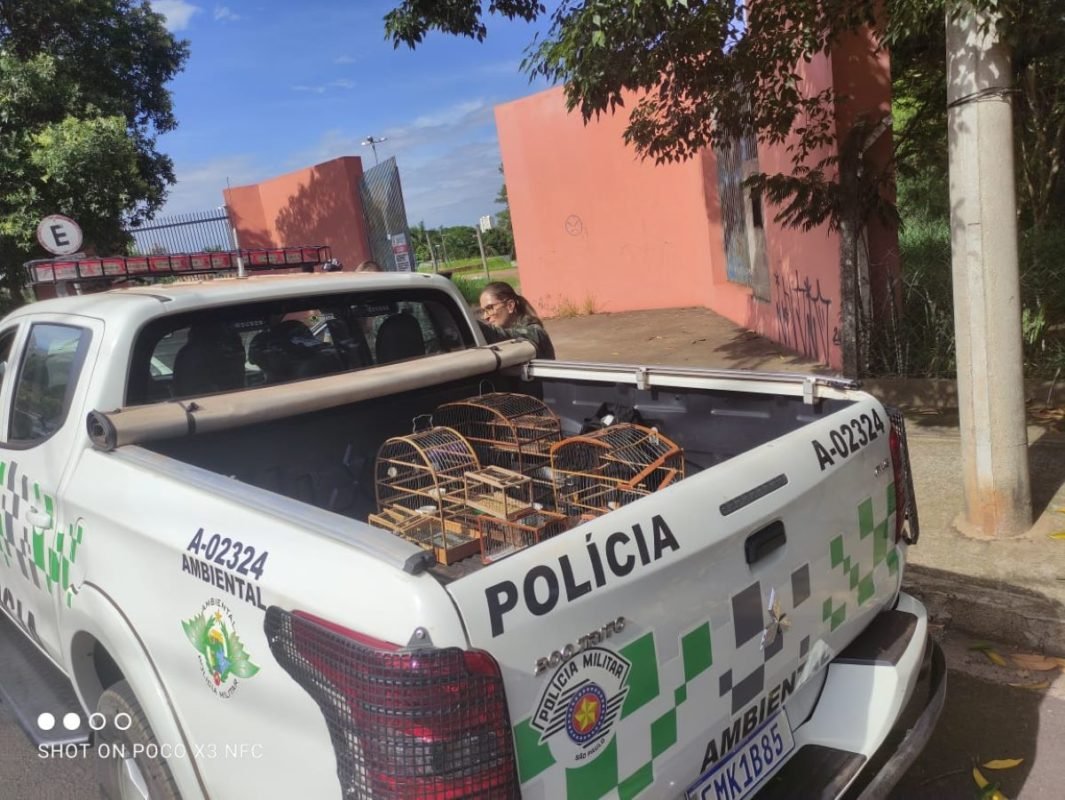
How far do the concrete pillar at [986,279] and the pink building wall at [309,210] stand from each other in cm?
1088

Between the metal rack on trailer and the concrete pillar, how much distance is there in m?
Answer: 3.29

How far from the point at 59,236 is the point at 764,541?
7.57 meters

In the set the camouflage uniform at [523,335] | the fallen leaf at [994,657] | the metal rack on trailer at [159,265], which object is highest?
the metal rack on trailer at [159,265]

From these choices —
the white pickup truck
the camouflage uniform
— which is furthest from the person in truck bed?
the white pickup truck

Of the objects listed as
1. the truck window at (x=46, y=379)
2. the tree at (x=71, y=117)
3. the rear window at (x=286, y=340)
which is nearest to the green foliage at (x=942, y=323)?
the rear window at (x=286, y=340)

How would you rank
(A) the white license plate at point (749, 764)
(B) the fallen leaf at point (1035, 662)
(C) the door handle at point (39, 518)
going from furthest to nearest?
1. (B) the fallen leaf at point (1035, 662)
2. (C) the door handle at point (39, 518)
3. (A) the white license plate at point (749, 764)

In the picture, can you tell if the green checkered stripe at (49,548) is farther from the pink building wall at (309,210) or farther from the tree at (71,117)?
the pink building wall at (309,210)

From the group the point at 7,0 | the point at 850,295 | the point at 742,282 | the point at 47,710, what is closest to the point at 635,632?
the point at 47,710

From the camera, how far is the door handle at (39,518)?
266 centimetres

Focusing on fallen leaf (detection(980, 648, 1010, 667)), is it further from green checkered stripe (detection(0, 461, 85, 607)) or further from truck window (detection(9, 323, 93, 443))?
truck window (detection(9, 323, 93, 443))

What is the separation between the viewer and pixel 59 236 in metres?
7.59

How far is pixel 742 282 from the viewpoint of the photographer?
1016 centimetres

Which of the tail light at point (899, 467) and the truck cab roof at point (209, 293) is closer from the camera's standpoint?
the tail light at point (899, 467)

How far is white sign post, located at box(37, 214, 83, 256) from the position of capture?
24.0ft
